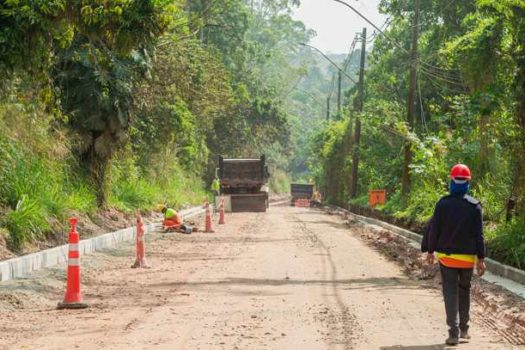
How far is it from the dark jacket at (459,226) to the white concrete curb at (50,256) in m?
7.03

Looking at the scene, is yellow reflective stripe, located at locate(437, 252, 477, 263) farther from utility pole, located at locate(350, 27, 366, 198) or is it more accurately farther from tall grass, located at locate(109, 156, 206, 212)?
utility pole, located at locate(350, 27, 366, 198)

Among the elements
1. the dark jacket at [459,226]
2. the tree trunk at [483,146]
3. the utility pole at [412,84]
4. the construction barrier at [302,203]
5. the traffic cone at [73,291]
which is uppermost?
the utility pole at [412,84]

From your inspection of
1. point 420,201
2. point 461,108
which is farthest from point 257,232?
point 461,108

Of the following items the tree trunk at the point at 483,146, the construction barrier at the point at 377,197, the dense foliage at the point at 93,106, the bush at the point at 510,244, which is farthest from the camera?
the construction barrier at the point at 377,197

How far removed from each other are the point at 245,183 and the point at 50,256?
101ft

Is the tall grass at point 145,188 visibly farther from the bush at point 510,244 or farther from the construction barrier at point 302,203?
the construction barrier at point 302,203

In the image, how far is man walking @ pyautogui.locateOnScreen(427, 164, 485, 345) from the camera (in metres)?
8.90

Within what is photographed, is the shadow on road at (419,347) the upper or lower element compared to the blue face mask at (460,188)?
lower

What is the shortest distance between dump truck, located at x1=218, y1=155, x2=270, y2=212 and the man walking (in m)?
36.0

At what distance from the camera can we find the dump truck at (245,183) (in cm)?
4553

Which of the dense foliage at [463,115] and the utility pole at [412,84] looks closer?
the dense foliage at [463,115]

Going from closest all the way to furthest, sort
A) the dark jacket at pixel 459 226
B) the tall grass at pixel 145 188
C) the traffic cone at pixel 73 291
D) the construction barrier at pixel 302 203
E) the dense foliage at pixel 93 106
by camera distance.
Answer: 1. the dark jacket at pixel 459 226
2. the traffic cone at pixel 73 291
3. the dense foliage at pixel 93 106
4. the tall grass at pixel 145 188
5. the construction barrier at pixel 302 203

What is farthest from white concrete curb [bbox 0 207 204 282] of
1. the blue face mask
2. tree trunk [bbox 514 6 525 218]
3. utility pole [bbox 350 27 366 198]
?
utility pole [bbox 350 27 366 198]

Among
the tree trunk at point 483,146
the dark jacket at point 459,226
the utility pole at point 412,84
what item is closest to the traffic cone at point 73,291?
the dark jacket at point 459,226
